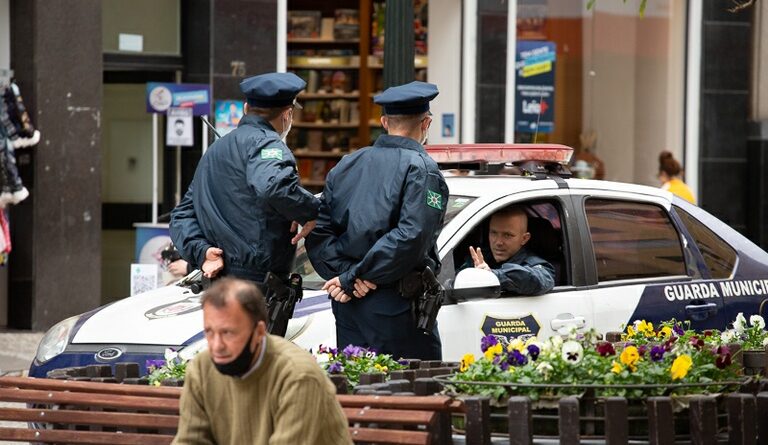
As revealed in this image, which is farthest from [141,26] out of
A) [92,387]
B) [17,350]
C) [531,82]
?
[92,387]

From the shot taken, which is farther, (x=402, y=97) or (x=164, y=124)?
(x=164, y=124)

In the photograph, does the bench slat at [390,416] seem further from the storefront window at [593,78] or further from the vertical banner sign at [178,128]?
the storefront window at [593,78]

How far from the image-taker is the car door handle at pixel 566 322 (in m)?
7.72

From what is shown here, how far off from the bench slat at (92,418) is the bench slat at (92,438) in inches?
1.4

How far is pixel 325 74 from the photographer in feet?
55.9

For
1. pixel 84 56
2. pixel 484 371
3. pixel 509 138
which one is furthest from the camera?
pixel 509 138

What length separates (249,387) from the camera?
4379 millimetres

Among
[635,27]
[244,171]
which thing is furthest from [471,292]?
[635,27]

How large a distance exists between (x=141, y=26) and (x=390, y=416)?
10589mm

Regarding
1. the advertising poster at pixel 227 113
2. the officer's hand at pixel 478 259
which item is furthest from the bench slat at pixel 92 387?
the advertising poster at pixel 227 113

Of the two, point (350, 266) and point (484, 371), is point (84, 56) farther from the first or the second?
point (484, 371)

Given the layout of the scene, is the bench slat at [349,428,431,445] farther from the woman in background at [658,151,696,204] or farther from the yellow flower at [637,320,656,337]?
the woman in background at [658,151,696,204]

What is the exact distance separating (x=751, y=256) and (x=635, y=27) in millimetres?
8838

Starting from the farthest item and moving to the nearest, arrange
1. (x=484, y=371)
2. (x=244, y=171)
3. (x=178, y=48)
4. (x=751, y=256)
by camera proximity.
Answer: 1. (x=178, y=48)
2. (x=751, y=256)
3. (x=244, y=171)
4. (x=484, y=371)
